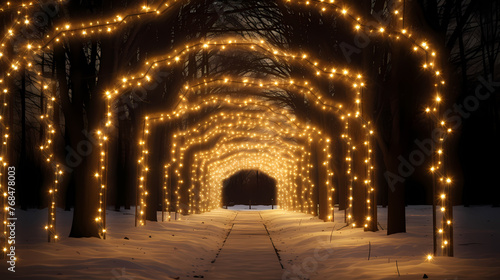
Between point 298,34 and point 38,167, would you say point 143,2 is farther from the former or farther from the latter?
point 38,167

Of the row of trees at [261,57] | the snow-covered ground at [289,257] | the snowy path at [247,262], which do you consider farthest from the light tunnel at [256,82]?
the snowy path at [247,262]

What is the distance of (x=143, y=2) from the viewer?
16.4 meters

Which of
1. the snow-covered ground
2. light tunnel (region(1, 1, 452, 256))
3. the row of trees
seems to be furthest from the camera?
the row of trees

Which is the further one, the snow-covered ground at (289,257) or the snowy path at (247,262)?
the snowy path at (247,262)

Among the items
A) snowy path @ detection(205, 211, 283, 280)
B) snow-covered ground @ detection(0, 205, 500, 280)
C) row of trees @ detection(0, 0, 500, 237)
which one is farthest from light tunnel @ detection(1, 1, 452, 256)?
snowy path @ detection(205, 211, 283, 280)

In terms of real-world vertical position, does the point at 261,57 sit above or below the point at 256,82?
above

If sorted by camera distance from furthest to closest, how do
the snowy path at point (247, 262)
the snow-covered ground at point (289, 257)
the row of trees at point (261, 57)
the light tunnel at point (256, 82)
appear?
1. the row of trees at point (261, 57)
2. the light tunnel at point (256, 82)
3. the snowy path at point (247, 262)
4. the snow-covered ground at point (289, 257)

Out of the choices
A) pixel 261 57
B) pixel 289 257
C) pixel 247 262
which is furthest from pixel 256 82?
pixel 247 262

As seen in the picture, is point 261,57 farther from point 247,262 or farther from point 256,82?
point 247,262

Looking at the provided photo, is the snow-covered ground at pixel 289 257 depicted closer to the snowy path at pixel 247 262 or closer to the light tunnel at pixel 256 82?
the snowy path at pixel 247 262

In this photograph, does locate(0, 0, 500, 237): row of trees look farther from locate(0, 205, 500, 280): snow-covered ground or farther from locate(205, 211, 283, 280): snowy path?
locate(205, 211, 283, 280): snowy path

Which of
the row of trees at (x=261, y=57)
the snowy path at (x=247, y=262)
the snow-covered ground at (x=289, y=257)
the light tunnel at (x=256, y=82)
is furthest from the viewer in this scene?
the row of trees at (x=261, y=57)

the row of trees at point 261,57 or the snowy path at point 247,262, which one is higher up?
the row of trees at point 261,57

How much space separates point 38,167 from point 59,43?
2657cm
